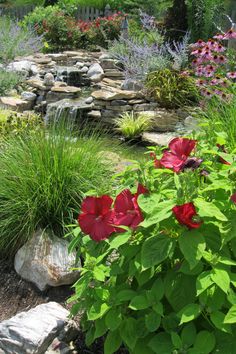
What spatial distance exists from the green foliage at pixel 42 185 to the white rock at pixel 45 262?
9cm

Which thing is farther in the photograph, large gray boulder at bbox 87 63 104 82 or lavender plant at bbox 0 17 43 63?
lavender plant at bbox 0 17 43 63

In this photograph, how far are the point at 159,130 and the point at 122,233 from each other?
18.9 feet

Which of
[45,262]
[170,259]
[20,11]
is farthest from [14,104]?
[20,11]

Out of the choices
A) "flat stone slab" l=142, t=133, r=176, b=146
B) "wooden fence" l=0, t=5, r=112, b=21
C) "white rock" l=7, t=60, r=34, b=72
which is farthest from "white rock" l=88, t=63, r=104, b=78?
"wooden fence" l=0, t=5, r=112, b=21

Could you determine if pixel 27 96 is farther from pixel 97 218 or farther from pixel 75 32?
pixel 97 218

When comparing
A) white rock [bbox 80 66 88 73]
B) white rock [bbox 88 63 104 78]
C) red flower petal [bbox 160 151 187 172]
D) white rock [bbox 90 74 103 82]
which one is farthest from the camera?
white rock [bbox 80 66 88 73]

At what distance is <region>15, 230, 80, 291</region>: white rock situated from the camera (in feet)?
10.1

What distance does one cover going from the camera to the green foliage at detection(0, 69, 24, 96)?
8945 mm

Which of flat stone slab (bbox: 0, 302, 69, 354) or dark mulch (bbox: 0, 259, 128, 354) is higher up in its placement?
flat stone slab (bbox: 0, 302, 69, 354)

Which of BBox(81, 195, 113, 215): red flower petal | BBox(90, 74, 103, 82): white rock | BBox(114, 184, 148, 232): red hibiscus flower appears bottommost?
BBox(90, 74, 103, 82): white rock

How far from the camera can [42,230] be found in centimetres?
327

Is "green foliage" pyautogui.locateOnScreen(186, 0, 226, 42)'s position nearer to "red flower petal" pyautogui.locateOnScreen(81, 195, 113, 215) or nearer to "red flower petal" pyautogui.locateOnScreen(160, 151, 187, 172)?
"red flower petal" pyautogui.locateOnScreen(160, 151, 187, 172)

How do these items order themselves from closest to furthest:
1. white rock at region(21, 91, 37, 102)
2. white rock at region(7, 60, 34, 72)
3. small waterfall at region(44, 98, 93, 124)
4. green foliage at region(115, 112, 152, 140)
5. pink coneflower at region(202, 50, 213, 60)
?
pink coneflower at region(202, 50, 213, 60), green foliage at region(115, 112, 152, 140), small waterfall at region(44, 98, 93, 124), white rock at region(21, 91, 37, 102), white rock at region(7, 60, 34, 72)

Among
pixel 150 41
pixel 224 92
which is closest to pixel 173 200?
pixel 224 92
